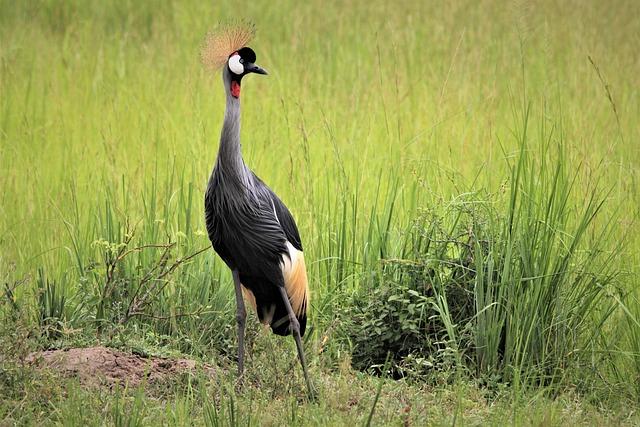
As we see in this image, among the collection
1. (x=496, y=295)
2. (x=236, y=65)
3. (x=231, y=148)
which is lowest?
(x=496, y=295)

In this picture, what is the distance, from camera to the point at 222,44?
4.57 meters

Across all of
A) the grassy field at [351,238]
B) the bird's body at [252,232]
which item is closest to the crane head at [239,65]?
the bird's body at [252,232]

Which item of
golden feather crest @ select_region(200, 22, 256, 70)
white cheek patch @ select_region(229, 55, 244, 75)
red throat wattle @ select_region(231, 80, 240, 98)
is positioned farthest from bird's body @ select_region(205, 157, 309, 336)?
golden feather crest @ select_region(200, 22, 256, 70)

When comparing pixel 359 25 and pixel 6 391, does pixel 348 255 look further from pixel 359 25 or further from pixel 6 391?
pixel 359 25

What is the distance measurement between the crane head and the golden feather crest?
4.5 inches

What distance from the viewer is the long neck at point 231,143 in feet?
14.1

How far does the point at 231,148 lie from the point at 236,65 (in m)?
0.40

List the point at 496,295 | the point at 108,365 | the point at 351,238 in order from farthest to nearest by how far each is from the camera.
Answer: the point at 351,238
the point at 496,295
the point at 108,365

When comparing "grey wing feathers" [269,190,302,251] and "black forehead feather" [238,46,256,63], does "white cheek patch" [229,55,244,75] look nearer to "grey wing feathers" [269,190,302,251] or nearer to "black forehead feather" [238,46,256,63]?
"black forehead feather" [238,46,256,63]

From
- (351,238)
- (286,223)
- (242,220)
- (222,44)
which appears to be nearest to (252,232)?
(242,220)

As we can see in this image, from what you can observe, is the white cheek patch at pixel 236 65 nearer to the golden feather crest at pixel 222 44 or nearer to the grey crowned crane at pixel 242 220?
the grey crowned crane at pixel 242 220

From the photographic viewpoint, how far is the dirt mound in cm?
416

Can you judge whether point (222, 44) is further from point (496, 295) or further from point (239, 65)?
point (496, 295)

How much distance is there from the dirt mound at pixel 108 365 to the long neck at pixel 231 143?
2.93 ft
